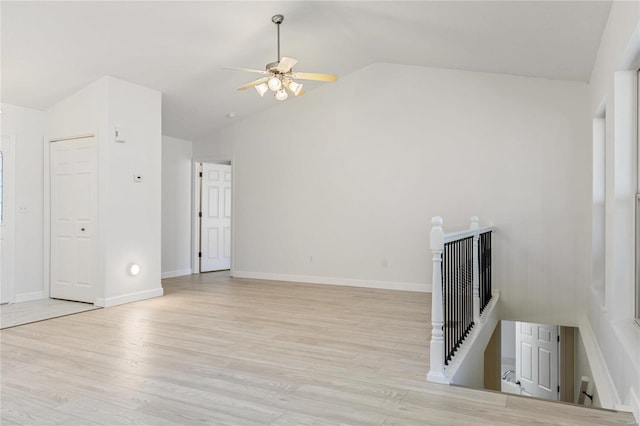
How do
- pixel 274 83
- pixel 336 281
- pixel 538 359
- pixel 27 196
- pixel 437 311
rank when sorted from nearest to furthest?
pixel 437 311 < pixel 274 83 < pixel 27 196 < pixel 336 281 < pixel 538 359

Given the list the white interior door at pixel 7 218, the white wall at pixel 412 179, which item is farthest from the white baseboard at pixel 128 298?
the white wall at pixel 412 179

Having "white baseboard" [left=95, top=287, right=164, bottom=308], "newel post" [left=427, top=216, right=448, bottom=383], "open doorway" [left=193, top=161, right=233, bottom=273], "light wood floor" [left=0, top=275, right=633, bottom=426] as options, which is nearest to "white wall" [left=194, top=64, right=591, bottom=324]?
"open doorway" [left=193, top=161, right=233, bottom=273]

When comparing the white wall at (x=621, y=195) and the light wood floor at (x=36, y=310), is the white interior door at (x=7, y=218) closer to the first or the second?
the light wood floor at (x=36, y=310)

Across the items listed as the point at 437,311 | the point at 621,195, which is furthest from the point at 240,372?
the point at 621,195

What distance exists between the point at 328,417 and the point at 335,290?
3975 millimetres

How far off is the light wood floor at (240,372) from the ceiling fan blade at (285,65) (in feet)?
8.18

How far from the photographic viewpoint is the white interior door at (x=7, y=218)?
530 centimetres

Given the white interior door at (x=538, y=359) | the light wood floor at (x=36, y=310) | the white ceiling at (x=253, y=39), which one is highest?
the white ceiling at (x=253, y=39)

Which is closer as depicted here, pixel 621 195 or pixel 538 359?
pixel 621 195

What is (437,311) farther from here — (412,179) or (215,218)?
(215,218)

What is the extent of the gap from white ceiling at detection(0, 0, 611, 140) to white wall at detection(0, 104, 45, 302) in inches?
8.6

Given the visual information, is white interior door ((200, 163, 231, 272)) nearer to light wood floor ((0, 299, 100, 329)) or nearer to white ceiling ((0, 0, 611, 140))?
white ceiling ((0, 0, 611, 140))

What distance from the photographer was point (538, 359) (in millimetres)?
7262

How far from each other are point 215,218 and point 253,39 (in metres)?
4.15
